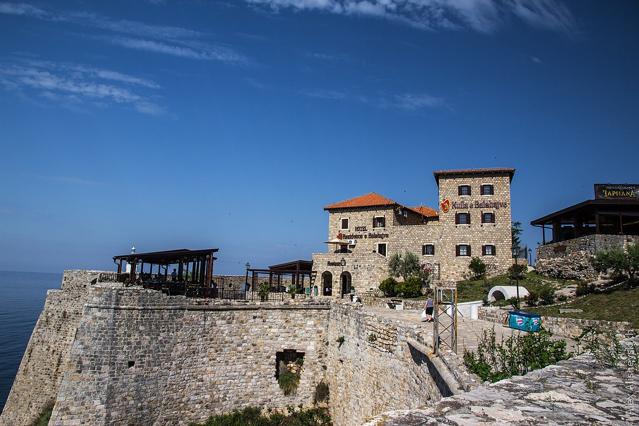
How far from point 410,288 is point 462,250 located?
811cm

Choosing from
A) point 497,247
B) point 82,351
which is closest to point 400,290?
point 497,247

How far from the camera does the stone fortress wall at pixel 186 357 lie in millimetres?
17297

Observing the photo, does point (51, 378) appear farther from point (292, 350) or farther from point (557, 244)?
point (557, 244)

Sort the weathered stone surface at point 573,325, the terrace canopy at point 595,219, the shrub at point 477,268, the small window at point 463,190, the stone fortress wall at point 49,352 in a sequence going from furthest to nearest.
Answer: the small window at point 463,190
the shrub at point 477,268
the terrace canopy at point 595,219
the stone fortress wall at point 49,352
the weathered stone surface at point 573,325

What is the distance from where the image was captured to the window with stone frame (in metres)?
39.0

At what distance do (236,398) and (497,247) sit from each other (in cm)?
2643

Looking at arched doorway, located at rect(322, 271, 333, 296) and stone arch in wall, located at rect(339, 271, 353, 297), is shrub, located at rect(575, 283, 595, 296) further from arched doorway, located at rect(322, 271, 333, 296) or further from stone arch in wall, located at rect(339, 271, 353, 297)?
arched doorway, located at rect(322, 271, 333, 296)

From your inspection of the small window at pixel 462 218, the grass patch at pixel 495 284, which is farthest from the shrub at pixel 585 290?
the small window at pixel 462 218

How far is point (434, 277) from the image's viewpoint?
39.0 metres

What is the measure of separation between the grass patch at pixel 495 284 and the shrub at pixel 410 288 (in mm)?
2944

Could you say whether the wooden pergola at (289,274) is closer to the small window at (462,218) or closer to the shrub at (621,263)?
the small window at (462,218)

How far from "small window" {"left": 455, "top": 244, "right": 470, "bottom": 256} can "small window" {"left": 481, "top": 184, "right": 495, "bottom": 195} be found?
489 centimetres

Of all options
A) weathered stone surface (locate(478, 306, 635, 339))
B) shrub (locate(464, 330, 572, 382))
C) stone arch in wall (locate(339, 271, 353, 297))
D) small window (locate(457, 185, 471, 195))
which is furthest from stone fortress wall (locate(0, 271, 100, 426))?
small window (locate(457, 185, 471, 195))

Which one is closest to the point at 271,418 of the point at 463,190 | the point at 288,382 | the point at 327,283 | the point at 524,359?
the point at 288,382
